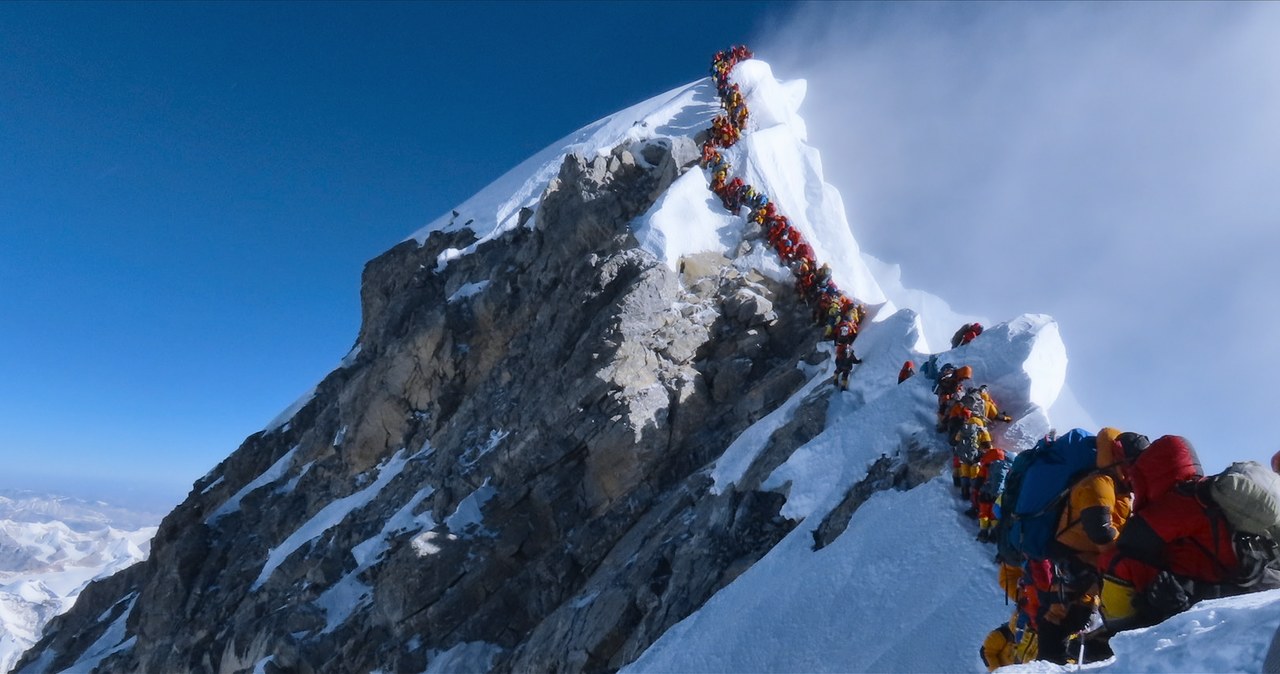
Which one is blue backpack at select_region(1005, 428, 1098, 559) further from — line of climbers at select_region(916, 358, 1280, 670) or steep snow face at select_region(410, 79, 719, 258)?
steep snow face at select_region(410, 79, 719, 258)

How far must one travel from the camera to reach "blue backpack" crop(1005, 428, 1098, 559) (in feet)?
20.3

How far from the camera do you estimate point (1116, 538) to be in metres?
5.60

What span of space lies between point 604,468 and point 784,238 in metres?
11.1

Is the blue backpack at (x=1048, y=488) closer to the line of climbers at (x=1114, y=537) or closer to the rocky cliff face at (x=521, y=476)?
Answer: the line of climbers at (x=1114, y=537)

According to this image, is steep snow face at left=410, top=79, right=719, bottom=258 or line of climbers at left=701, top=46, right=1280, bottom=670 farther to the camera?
steep snow face at left=410, top=79, right=719, bottom=258

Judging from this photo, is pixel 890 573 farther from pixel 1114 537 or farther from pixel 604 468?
pixel 604 468

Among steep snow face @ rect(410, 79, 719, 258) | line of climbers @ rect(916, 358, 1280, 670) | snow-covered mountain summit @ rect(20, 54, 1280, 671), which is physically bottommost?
line of climbers @ rect(916, 358, 1280, 670)

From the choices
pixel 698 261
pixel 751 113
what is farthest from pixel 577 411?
pixel 751 113

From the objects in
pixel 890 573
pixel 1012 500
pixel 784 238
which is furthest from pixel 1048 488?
pixel 784 238

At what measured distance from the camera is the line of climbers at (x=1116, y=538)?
503 cm

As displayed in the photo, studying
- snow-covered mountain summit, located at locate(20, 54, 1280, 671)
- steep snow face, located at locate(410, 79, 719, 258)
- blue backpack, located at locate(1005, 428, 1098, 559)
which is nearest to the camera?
blue backpack, located at locate(1005, 428, 1098, 559)

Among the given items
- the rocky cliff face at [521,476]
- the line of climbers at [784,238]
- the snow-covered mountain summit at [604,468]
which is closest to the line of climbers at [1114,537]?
the snow-covered mountain summit at [604,468]

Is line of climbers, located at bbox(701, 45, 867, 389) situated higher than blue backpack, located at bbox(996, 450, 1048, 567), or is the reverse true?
line of climbers, located at bbox(701, 45, 867, 389)

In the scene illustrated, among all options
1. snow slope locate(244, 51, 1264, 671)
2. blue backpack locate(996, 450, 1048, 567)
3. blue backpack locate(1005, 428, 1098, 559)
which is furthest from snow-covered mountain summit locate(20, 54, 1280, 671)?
blue backpack locate(1005, 428, 1098, 559)
